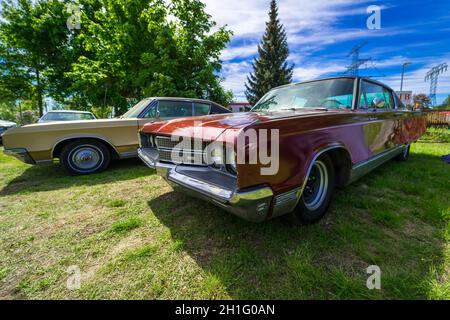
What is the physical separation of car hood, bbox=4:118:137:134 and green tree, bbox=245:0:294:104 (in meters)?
23.1

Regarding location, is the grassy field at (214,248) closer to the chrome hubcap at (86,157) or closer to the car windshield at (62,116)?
the chrome hubcap at (86,157)

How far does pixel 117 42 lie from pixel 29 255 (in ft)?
37.7

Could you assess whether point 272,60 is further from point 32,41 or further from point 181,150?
point 181,150

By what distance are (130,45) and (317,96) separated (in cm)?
1046

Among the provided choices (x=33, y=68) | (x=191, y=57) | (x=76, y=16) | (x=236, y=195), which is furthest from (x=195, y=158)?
(x=33, y=68)

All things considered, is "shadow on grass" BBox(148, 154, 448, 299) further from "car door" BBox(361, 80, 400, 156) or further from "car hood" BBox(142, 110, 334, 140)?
"car hood" BBox(142, 110, 334, 140)

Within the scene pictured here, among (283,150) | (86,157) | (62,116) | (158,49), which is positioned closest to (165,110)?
(86,157)

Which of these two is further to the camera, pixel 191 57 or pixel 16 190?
pixel 191 57

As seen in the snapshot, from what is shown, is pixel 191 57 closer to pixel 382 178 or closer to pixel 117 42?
pixel 117 42

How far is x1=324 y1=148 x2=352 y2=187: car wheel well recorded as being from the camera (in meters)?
2.22

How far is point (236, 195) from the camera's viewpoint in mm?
1367

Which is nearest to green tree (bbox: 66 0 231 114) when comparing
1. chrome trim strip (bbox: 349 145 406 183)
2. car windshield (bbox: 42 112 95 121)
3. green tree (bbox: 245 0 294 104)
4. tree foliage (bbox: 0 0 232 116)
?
tree foliage (bbox: 0 0 232 116)
